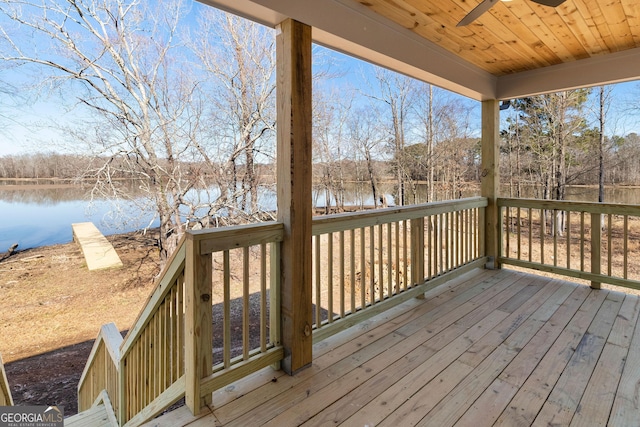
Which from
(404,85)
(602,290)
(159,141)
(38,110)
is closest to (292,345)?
(602,290)

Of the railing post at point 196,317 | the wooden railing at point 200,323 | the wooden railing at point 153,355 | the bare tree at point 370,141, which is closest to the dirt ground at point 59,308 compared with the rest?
the wooden railing at point 200,323

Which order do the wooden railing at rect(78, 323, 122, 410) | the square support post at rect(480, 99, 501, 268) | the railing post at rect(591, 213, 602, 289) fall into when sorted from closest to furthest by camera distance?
the wooden railing at rect(78, 323, 122, 410) < the railing post at rect(591, 213, 602, 289) < the square support post at rect(480, 99, 501, 268)

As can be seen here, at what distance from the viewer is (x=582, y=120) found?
8656 millimetres

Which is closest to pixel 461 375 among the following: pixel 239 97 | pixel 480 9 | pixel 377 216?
pixel 377 216

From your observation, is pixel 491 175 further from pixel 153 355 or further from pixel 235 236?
pixel 153 355

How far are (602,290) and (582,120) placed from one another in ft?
25.4

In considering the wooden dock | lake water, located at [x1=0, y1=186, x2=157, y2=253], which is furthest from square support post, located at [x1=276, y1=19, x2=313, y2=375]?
the wooden dock

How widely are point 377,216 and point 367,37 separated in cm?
128

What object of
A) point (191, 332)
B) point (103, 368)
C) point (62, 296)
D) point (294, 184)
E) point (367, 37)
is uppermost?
point (367, 37)

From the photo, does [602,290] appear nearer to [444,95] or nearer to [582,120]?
[582,120]

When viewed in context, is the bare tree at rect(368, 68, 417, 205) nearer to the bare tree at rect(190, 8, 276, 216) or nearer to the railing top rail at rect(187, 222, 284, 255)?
the bare tree at rect(190, 8, 276, 216)

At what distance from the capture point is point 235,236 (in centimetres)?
166

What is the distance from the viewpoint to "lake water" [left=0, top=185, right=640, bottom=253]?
509cm

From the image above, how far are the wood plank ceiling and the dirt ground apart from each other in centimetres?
608
